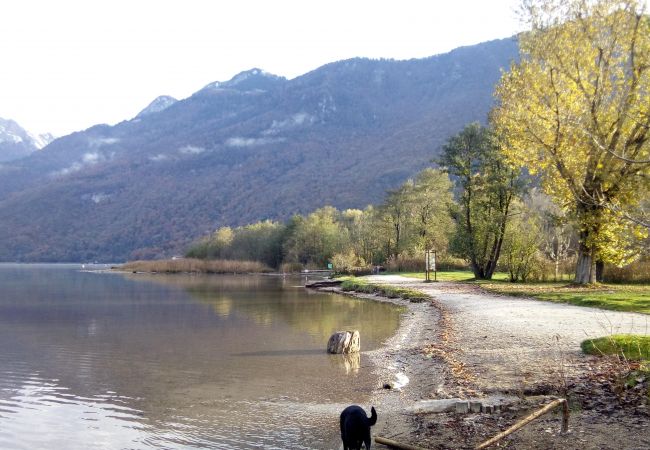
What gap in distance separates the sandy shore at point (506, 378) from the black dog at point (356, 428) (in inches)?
30.4

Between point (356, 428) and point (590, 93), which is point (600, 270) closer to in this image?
point (590, 93)

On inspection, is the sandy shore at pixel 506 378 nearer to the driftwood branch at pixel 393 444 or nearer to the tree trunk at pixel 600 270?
the driftwood branch at pixel 393 444

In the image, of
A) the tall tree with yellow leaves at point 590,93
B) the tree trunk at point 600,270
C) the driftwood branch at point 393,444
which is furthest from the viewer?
the tree trunk at point 600,270

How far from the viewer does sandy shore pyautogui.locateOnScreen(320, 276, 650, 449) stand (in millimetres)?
8180

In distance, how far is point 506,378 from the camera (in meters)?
11.7

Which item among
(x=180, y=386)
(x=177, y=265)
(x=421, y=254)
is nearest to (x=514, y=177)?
(x=421, y=254)

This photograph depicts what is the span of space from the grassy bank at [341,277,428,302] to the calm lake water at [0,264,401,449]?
4115 mm

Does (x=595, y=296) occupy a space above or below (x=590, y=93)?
below

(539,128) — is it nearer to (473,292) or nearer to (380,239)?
(473,292)

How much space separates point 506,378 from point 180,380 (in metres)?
7.90

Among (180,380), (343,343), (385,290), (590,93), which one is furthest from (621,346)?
(385,290)

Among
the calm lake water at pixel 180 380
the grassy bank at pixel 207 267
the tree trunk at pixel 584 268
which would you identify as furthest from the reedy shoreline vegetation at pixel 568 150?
the grassy bank at pixel 207 267

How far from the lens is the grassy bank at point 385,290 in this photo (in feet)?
110

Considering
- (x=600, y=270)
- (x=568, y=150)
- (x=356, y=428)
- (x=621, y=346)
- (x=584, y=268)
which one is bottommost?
(x=356, y=428)
